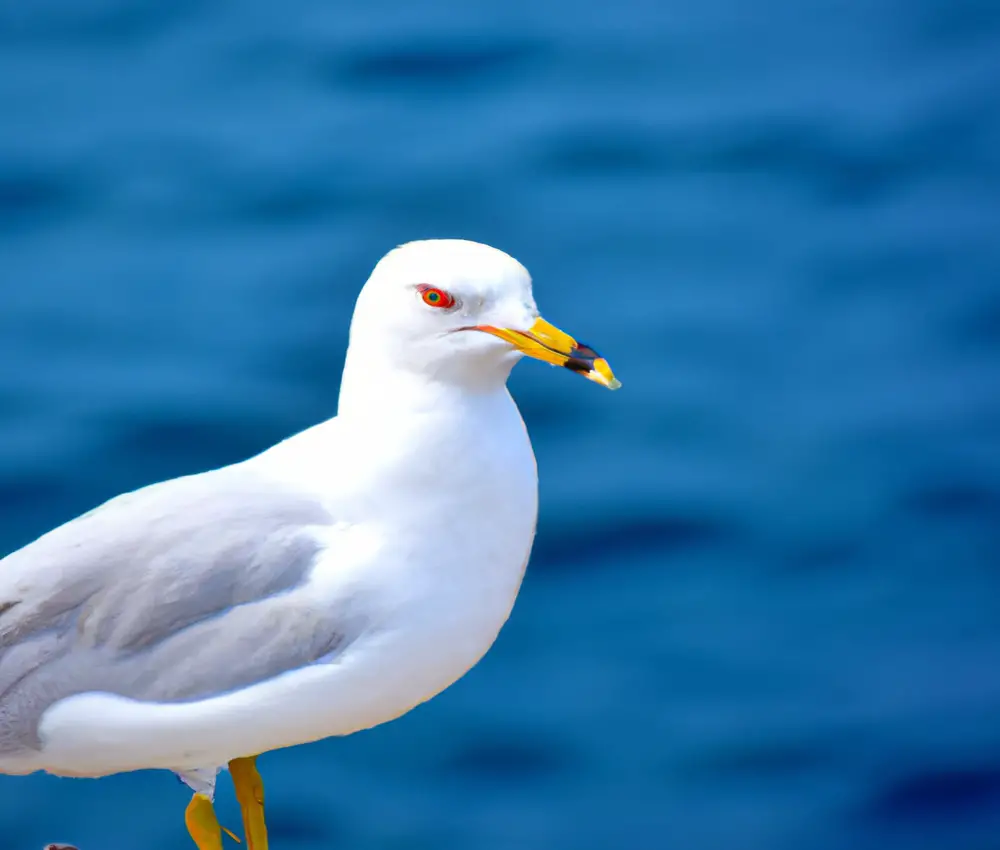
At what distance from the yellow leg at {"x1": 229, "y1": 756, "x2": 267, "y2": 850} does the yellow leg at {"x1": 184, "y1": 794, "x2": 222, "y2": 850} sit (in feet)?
0.34

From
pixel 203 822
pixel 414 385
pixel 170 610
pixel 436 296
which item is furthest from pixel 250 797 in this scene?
pixel 436 296

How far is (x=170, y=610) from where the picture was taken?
4234mm

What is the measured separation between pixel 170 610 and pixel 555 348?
1003 millimetres

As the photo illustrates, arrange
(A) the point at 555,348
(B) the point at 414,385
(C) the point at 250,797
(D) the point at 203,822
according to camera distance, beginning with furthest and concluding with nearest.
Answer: (C) the point at 250,797, (D) the point at 203,822, (B) the point at 414,385, (A) the point at 555,348

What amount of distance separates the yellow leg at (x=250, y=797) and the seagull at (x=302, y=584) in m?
0.43

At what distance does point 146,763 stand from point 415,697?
0.61 meters

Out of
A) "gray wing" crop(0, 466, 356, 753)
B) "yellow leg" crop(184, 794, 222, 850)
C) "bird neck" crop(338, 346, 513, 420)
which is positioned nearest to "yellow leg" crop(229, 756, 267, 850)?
"yellow leg" crop(184, 794, 222, 850)

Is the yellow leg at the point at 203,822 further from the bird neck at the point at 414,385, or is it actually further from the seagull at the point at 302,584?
the bird neck at the point at 414,385

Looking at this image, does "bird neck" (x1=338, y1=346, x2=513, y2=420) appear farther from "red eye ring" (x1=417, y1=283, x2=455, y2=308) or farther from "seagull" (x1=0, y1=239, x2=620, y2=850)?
"red eye ring" (x1=417, y1=283, x2=455, y2=308)

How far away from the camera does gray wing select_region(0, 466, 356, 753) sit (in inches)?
166

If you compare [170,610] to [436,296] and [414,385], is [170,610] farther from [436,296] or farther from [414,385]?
[436,296]

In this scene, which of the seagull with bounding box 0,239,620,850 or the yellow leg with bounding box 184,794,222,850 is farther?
the yellow leg with bounding box 184,794,222,850

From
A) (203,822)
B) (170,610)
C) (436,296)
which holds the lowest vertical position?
(203,822)

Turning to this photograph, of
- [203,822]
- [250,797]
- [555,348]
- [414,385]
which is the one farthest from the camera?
[250,797]
